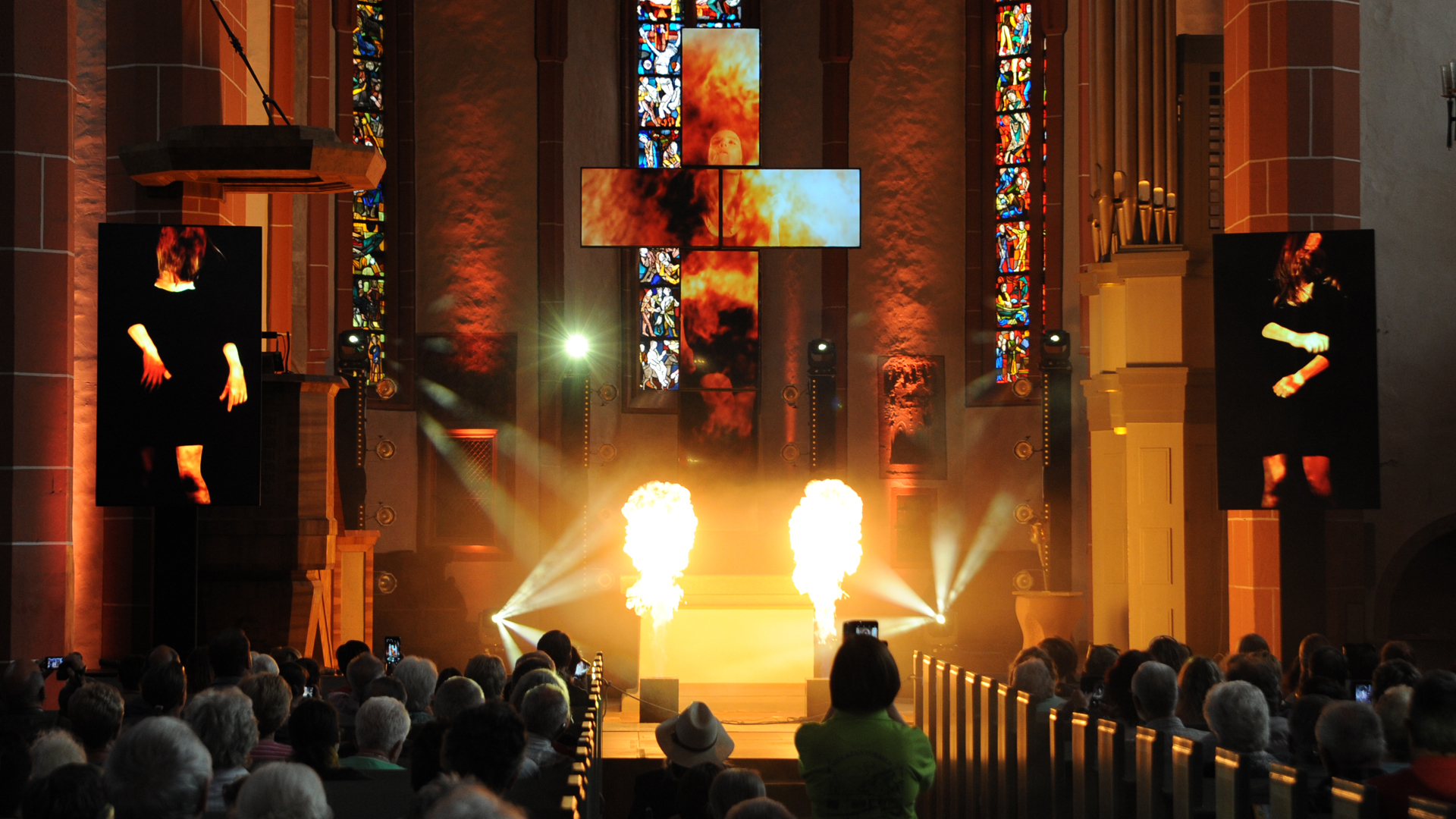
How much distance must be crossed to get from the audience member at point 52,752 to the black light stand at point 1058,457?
1028cm

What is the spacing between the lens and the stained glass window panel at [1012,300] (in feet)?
52.3

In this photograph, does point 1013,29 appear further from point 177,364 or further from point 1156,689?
point 1156,689

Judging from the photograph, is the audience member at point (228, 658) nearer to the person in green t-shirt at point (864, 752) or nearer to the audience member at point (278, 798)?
the person in green t-shirt at point (864, 752)

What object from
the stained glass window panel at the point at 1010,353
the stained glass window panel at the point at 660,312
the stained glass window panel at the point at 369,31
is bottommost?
the stained glass window panel at the point at 1010,353

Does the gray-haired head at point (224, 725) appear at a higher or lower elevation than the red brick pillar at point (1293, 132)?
lower

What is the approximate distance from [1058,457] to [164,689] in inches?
365

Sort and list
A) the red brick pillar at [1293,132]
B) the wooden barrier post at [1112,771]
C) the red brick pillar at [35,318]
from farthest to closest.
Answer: the red brick pillar at [1293,132], the red brick pillar at [35,318], the wooden barrier post at [1112,771]

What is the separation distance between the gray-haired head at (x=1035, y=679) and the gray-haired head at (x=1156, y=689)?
2.92 ft

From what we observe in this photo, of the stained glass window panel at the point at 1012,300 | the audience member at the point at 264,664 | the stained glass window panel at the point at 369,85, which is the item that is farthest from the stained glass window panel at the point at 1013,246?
the audience member at the point at 264,664

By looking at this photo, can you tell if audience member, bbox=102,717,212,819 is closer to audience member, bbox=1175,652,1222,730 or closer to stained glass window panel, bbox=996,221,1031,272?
audience member, bbox=1175,652,1222,730

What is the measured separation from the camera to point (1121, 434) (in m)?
11.5

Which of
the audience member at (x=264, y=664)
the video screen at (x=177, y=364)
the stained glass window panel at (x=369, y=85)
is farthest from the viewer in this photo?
the stained glass window panel at (x=369, y=85)

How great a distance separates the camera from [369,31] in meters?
→ 15.7

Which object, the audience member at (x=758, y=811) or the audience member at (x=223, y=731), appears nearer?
the audience member at (x=758, y=811)
